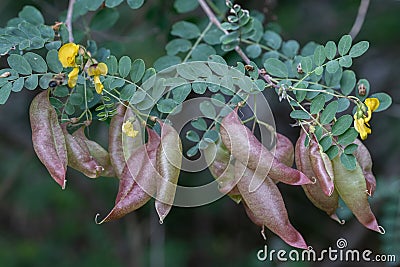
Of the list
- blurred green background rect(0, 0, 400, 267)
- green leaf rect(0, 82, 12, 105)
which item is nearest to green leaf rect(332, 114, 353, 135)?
green leaf rect(0, 82, 12, 105)

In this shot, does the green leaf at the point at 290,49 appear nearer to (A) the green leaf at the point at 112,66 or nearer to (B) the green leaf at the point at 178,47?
(B) the green leaf at the point at 178,47

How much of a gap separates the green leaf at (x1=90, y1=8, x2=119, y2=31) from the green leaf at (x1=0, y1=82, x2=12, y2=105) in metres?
0.40

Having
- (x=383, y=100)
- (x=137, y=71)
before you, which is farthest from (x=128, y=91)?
(x=383, y=100)

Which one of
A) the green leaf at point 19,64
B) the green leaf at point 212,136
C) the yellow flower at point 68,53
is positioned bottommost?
the green leaf at point 19,64

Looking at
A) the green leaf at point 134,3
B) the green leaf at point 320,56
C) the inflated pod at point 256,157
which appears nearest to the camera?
the inflated pod at point 256,157

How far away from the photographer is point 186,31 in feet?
4.25

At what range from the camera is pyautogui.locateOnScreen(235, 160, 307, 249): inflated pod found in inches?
37.2

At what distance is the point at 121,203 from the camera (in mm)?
939

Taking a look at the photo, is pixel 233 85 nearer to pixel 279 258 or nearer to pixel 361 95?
pixel 361 95

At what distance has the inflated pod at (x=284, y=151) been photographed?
1005mm

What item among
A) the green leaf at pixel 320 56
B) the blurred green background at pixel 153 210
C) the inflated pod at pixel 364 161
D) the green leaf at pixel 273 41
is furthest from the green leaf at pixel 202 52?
the blurred green background at pixel 153 210

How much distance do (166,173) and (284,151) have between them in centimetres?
21

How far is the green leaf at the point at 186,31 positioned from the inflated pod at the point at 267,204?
0.42 meters

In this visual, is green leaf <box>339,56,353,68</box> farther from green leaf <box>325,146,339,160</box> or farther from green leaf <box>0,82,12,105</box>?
green leaf <box>0,82,12,105</box>
